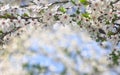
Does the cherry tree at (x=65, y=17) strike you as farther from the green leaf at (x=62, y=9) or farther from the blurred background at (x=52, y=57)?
the blurred background at (x=52, y=57)

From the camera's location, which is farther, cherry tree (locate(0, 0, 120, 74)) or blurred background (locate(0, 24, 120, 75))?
blurred background (locate(0, 24, 120, 75))

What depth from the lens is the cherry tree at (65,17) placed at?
12.2 feet

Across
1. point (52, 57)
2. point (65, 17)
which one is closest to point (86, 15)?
point (65, 17)

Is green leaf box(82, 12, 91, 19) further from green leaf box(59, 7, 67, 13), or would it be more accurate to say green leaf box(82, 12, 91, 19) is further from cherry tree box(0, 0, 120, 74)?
green leaf box(59, 7, 67, 13)

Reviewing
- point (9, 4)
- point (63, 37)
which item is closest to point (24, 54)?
point (63, 37)

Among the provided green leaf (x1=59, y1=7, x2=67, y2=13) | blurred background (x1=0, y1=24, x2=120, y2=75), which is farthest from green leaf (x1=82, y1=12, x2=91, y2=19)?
blurred background (x1=0, y1=24, x2=120, y2=75)

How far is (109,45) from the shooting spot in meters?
4.25

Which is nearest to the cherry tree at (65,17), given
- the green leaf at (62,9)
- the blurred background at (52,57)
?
the green leaf at (62,9)

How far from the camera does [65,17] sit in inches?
147

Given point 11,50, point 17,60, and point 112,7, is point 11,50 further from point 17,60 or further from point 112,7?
point 112,7

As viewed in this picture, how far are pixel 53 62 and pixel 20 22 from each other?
8.58 m

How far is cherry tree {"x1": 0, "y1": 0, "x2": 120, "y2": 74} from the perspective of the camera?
12.2 feet

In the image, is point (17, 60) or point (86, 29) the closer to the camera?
point (86, 29)

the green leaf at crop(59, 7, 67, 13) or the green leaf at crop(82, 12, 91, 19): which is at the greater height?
the green leaf at crop(59, 7, 67, 13)
